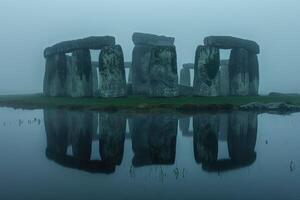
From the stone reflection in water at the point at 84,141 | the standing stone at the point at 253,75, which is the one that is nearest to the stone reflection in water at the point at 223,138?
the stone reflection in water at the point at 84,141

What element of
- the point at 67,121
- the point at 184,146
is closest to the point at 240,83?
the point at 67,121

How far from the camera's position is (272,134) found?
17641 millimetres

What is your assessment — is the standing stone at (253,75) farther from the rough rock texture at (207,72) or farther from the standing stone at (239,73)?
the rough rock texture at (207,72)

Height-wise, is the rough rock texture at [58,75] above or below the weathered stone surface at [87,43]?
below

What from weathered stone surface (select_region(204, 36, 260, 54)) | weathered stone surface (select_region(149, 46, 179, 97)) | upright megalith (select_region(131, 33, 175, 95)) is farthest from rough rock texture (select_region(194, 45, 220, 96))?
upright megalith (select_region(131, 33, 175, 95))

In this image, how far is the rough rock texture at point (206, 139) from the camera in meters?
12.9

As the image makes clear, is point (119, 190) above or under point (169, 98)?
above

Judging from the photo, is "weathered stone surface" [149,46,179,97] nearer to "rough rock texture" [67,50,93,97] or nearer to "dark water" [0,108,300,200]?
"rough rock texture" [67,50,93,97]

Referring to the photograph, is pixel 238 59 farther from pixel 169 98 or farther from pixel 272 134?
pixel 272 134

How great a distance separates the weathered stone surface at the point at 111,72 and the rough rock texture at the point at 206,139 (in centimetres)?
1513

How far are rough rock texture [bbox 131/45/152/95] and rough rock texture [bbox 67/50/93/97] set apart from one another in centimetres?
551

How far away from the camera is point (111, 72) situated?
37.1m

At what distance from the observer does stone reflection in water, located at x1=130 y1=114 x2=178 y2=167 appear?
493 inches

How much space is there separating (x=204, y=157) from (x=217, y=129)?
18.5 feet
